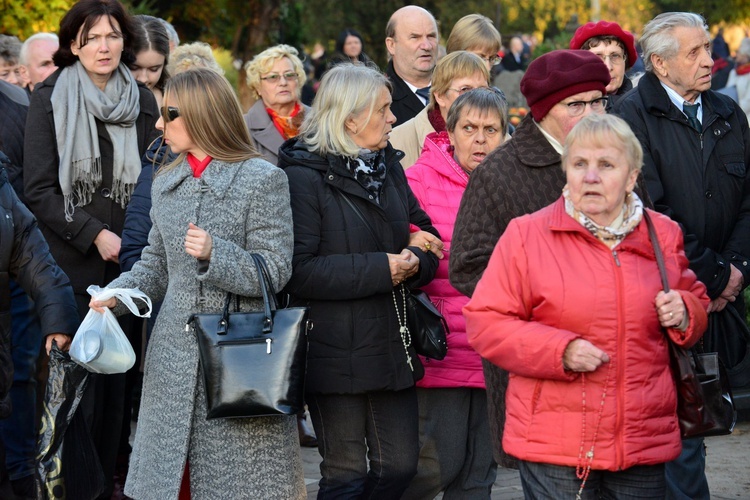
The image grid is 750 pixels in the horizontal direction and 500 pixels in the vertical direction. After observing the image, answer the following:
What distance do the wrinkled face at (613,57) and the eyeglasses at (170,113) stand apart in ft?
9.16

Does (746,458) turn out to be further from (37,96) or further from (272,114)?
(37,96)

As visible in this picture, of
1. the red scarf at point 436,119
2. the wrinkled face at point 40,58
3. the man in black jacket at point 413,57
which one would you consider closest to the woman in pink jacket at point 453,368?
the red scarf at point 436,119

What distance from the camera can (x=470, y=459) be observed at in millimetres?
5320

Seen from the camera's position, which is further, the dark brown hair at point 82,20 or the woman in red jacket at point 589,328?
the dark brown hair at point 82,20

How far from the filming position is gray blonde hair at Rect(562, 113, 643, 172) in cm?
378

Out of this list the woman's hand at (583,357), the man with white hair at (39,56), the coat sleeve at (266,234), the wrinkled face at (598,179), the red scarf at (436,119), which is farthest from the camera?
the man with white hair at (39,56)

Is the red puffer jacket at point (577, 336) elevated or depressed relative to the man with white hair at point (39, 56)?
depressed

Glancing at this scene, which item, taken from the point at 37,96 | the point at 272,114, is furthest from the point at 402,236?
the point at 272,114

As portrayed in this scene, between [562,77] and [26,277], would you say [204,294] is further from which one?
[562,77]

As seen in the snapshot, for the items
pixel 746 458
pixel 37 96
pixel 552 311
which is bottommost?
pixel 746 458

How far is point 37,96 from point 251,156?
191 centimetres

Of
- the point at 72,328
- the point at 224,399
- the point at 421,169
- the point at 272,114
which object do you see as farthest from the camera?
the point at 272,114

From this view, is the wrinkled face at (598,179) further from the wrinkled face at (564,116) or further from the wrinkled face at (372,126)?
the wrinkled face at (372,126)

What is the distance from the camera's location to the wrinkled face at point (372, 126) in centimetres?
492
